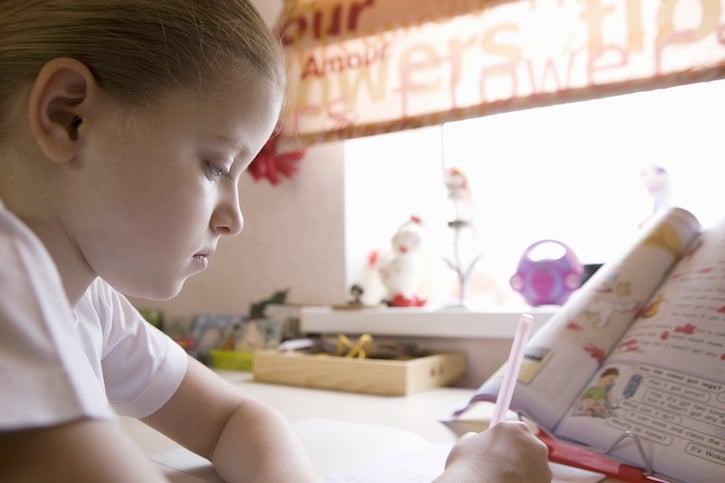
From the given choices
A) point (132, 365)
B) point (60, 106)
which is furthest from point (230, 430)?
point (60, 106)

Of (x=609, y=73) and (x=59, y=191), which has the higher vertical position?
(x=609, y=73)

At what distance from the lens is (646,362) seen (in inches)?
23.7

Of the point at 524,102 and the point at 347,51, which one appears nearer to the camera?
the point at 524,102

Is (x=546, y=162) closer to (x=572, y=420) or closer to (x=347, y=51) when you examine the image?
(x=347, y=51)

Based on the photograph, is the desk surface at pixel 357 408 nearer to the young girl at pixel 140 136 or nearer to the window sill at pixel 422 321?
the window sill at pixel 422 321

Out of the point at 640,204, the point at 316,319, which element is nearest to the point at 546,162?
the point at 640,204

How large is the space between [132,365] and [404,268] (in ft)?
2.54

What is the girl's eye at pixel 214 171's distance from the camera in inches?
17.7

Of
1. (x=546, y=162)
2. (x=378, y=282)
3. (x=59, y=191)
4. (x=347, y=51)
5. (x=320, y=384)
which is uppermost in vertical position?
(x=347, y=51)

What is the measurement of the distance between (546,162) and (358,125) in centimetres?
43

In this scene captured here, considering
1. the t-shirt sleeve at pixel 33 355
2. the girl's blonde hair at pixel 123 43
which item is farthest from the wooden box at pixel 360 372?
the t-shirt sleeve at pixel 33 355

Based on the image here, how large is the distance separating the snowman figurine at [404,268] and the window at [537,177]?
122mm

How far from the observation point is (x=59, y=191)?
42 centimetres

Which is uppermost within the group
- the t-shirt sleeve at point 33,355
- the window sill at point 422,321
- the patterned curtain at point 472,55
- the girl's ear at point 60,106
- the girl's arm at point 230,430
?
the patterned curtain at point 472,55
